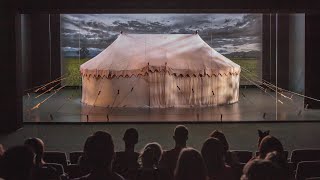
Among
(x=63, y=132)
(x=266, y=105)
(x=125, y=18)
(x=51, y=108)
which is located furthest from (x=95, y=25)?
(x=63, y=132)

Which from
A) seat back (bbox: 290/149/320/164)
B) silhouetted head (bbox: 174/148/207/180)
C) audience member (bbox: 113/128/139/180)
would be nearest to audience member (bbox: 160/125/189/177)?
audience member (bbox: 113/128/139/180)

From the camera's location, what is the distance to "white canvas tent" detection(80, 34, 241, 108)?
37.6 ft

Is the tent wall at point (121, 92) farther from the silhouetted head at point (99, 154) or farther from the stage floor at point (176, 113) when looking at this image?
the silhouetted head at point (99, 154)

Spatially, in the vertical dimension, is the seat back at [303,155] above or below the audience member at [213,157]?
below

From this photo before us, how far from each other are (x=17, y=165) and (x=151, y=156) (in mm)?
1274

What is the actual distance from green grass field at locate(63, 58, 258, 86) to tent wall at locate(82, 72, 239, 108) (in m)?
2.51

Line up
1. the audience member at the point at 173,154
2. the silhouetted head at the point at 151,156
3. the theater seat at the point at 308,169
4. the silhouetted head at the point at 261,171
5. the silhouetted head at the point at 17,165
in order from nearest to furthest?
the silhouetted head at the point at 261,171
the silhouetted head at the point at 17,165
the silhouetted head at the point at 151,156
the audience member at the point at 173,154
the theater seat at the point at 308,169

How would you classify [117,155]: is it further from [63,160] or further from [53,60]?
[53,60]

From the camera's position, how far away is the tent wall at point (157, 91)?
11461 mm

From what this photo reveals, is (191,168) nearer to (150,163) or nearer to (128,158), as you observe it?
(150,163)

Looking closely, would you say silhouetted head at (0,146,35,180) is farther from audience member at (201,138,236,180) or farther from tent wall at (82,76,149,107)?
tent wall at (82,76,149,107)

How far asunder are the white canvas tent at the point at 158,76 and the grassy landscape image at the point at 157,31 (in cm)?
213

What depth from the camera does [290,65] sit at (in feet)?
55.5

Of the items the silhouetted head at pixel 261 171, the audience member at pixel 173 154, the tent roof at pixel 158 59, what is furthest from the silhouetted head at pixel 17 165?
the tent roof at pixel 158 59
